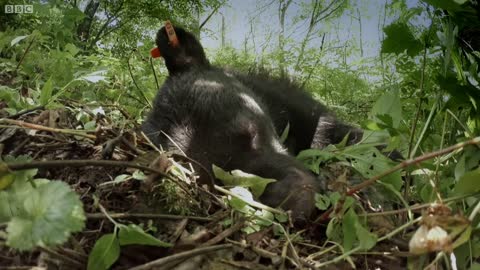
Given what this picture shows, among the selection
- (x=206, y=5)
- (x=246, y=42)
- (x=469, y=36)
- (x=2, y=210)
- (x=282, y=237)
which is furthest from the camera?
(x=206, y=5)

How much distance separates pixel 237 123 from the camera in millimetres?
2613

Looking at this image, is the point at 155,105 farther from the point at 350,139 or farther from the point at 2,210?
the point at 2,210

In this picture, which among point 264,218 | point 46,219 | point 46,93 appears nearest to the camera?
point 46,219

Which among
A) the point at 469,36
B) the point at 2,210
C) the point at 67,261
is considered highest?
the point at 469,36

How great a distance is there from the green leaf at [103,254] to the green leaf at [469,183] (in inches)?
37.9

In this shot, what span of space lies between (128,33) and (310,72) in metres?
5.86

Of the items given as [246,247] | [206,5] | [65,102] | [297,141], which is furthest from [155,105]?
[206,5]

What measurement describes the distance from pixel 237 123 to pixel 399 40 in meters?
0.82

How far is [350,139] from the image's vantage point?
355 centimetres

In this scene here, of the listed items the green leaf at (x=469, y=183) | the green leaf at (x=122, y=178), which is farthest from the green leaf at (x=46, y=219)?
the green leaf at (x=469, y=183)

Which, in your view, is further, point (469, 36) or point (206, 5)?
point (206, 5)

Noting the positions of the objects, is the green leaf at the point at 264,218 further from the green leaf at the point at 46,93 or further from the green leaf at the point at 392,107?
the green leaf at the point at 46,93

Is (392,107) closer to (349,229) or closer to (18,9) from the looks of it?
(349,229)

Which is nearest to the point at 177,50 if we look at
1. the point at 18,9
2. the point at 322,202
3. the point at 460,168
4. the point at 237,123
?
the point at 237,123
